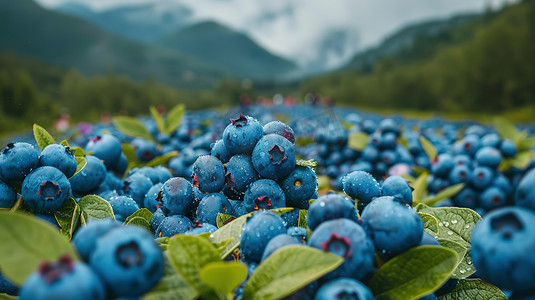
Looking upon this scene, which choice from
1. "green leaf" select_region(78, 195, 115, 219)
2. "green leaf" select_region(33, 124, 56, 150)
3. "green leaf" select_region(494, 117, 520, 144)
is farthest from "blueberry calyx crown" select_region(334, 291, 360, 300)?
"green leaf" select_region(494, 117, 520, 144)

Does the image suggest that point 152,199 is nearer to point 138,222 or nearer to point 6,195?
point 138,222

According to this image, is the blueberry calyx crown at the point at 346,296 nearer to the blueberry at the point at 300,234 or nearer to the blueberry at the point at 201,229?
the blueberry at the point at 300,234

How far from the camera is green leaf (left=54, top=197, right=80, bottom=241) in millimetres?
1224

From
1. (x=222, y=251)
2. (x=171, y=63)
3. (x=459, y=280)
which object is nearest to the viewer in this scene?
(x=222, y=251)

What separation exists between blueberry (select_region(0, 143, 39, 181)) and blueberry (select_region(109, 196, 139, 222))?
13.3 inches

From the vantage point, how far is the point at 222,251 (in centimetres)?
99

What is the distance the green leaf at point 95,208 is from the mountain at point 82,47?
124 metres

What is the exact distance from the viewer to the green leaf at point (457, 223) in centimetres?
135

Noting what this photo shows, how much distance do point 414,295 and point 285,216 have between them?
1.60 ft

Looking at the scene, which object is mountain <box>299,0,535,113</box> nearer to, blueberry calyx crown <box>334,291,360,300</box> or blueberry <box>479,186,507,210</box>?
blueberry <box>479,186,507,210</box>

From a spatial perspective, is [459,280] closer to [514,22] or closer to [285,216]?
[285,216]

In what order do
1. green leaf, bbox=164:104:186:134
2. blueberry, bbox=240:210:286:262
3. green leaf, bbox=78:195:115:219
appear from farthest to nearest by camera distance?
green leaf, bbox=164:104:186:134 → green leaf, bbox=78:195:115:219 → blueberry, bbox=240:210:286:262

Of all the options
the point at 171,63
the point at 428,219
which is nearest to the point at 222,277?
the point at 428,219

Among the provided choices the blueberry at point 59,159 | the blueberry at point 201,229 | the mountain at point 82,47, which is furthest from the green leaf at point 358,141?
the mountain at point 82,47
